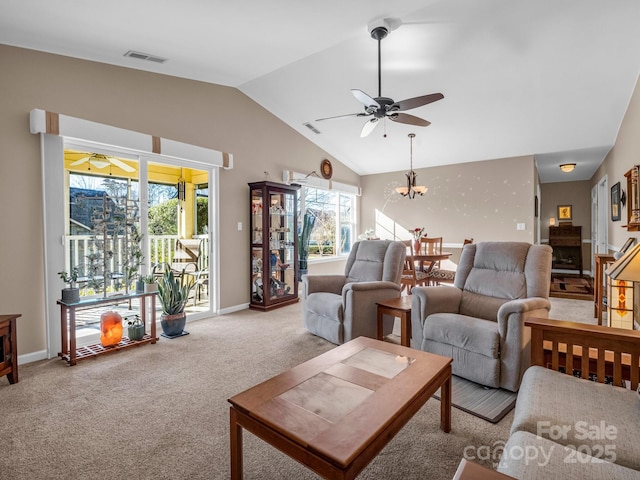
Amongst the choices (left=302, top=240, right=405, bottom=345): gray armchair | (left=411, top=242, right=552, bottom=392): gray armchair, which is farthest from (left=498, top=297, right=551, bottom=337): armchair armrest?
(left=302, top=240, right=405, bottom=345): gray armchair

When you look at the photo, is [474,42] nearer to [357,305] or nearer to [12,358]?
[357,305]

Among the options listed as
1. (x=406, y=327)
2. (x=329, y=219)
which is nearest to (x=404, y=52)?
(x=406, y=327)

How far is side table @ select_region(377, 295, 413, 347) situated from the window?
3040mm

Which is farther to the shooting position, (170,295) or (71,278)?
(170,295)

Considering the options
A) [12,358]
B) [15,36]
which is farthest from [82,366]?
[15,36]

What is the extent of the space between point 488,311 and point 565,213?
7.94 meters

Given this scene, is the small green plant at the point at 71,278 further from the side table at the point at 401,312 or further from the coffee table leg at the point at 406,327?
Answer: the coffee table leg at the point at 406,327

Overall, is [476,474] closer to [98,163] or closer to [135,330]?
[135,330]

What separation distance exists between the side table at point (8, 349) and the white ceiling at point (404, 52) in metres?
2.27

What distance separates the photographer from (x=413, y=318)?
2.94 metres

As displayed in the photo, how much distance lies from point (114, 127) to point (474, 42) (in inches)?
149

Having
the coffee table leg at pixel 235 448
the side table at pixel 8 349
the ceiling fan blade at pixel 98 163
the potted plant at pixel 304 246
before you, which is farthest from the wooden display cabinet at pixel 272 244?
the coffee table leg at pixel 235 448

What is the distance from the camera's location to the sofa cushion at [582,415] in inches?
46.1

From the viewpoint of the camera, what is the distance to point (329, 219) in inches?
280
